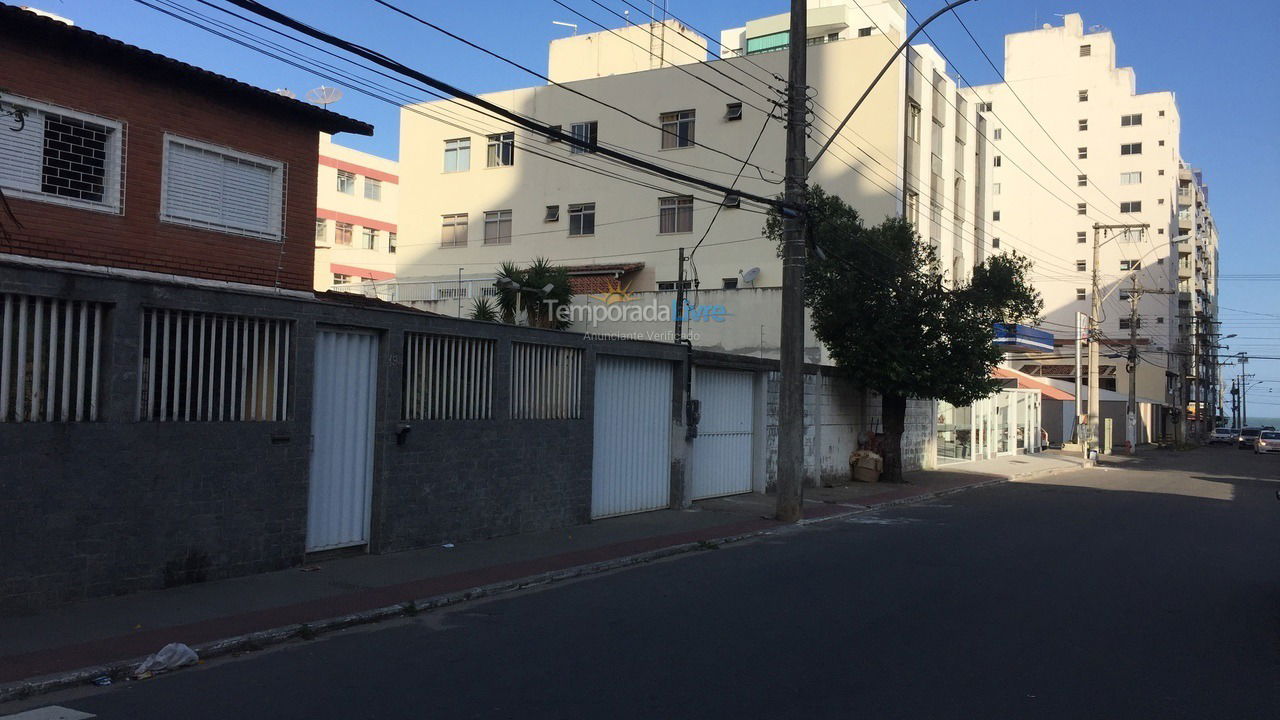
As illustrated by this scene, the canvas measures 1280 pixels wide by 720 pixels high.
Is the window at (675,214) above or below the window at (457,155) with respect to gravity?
below

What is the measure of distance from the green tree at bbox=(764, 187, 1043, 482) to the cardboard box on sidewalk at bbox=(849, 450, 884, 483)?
1897 millimetres

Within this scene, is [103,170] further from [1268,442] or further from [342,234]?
[1268,442]

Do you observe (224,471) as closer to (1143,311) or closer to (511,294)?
(511,294)

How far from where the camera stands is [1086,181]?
250 ft

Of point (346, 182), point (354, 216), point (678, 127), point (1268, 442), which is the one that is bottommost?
point (1268, 442)

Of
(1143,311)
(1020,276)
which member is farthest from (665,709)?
(1143,311)

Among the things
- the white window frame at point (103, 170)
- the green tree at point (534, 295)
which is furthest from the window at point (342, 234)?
the white window frame at point (103, 170)

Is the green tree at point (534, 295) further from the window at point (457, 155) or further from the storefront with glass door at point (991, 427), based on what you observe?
the window at point (457, 155)

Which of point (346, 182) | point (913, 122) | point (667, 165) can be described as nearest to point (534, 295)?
point (667, 165)

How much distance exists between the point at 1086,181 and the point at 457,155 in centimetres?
5724

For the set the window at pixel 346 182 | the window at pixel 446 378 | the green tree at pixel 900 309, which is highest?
the window at pixel 346 182

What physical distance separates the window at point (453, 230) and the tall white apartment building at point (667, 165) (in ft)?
0.20

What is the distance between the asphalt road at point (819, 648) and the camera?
5.99 metres

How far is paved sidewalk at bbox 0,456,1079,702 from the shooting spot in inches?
275
